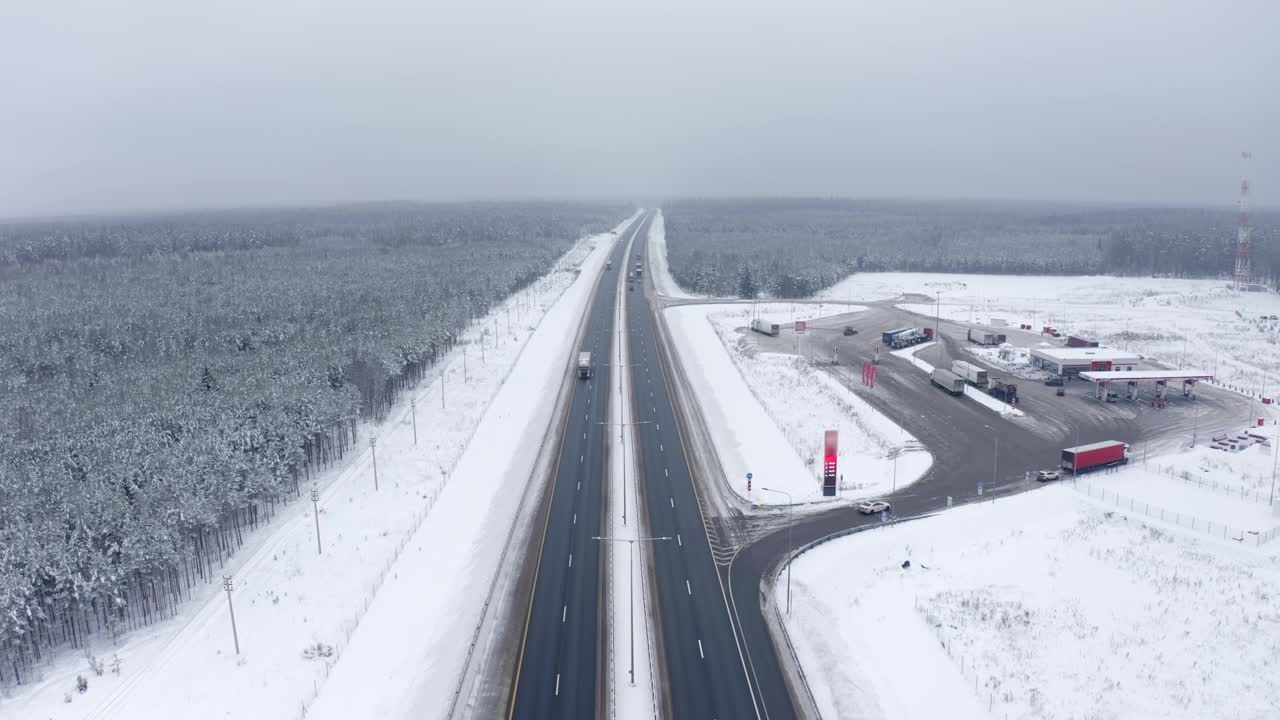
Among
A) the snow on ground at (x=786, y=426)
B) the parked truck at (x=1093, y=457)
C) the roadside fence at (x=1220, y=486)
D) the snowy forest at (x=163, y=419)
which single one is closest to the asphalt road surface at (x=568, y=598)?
the snow on ground at (x=786, y=426)

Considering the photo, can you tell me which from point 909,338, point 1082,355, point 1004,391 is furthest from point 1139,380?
point 909,338

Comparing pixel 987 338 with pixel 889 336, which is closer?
pixel 987 338

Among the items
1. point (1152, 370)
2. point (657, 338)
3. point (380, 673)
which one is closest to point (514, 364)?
point (657, 338)

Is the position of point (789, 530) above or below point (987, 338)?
below

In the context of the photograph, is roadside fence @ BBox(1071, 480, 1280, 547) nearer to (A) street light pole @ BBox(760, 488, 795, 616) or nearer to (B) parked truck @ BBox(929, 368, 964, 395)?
(A) street light pole @ BBox(760, 488, 795, 616)

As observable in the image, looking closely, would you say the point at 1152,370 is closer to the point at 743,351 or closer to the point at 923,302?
the point at 743,351

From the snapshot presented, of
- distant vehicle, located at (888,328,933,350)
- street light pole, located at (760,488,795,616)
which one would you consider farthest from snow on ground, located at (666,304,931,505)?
distant vehicle, located at (888,328,933,350)

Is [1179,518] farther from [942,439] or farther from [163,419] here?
[163,419]
